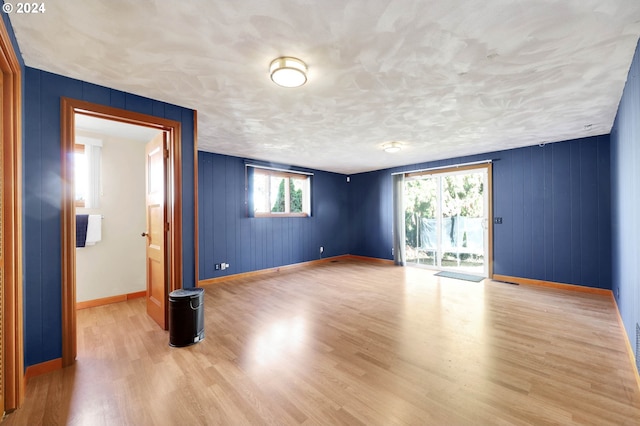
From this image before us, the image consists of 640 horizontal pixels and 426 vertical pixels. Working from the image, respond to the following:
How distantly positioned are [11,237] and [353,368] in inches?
96.5

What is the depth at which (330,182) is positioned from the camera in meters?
7.08

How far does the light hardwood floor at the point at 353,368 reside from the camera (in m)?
1.66

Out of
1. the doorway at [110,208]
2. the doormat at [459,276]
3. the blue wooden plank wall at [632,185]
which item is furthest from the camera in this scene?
the doormat at [459,276]

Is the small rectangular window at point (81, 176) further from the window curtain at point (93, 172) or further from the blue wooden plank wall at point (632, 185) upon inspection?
the blue wooden plank wall at point (632, 185)

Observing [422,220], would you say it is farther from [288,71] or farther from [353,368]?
[288,71]

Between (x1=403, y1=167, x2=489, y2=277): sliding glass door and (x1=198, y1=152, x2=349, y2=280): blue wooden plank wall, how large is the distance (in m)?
2.12

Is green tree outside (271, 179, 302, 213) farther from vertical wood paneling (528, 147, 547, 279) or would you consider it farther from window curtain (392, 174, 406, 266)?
vertical wood paneling (528, 147, 547, 279)

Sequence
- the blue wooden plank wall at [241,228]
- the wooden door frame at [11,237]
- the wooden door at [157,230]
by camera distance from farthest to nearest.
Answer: the blue wooden plank wall at [241,228] → the wooden door at [157,230] → the wooden door frame at [11,237]

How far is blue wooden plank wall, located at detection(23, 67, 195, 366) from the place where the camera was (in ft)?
6.71

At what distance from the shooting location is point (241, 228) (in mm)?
5301

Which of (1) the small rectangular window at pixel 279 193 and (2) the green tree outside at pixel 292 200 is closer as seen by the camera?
(1) the small rectangular window at pixel 279 193

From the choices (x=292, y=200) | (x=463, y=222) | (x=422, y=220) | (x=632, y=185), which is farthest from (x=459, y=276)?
(x=292, y=200)

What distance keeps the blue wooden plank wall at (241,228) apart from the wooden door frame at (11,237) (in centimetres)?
301

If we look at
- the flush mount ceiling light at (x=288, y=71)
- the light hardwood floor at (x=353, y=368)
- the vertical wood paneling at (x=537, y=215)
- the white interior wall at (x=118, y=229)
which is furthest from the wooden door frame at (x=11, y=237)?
the vertical wood paneling at (x=537, y=215)
